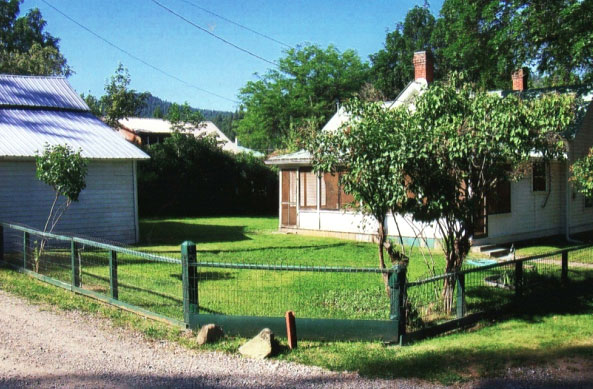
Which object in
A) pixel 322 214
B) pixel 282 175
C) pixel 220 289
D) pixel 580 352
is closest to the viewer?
pixel 580 352

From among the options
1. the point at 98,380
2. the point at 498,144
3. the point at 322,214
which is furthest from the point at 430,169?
the point at 322,214

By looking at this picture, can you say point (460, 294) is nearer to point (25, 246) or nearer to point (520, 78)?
point (25, 246)

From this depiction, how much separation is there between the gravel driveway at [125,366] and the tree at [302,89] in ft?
131

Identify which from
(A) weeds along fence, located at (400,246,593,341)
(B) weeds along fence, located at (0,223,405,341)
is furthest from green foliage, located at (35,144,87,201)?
(A) weeds along fence, located at (400,246,593,341)

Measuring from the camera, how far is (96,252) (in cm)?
1111

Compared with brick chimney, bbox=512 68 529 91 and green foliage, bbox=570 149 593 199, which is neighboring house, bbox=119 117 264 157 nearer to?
brick chimney, bbox=512 68 529 91

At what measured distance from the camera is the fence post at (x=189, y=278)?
24.6ft

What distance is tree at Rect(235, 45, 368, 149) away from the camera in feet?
155

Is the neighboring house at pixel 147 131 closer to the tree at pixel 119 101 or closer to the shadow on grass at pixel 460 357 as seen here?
the tree at pixel 119 101

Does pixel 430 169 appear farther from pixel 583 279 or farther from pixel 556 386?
pixel 583 279

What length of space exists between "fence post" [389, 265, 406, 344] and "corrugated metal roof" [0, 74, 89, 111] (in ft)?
52.8

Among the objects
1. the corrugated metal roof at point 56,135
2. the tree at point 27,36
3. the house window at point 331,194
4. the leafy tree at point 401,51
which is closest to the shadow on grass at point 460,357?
the house window at point 331,194

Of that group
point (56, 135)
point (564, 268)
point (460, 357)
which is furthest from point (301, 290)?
point (56, 135)

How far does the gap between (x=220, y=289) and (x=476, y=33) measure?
17.2 meters
